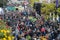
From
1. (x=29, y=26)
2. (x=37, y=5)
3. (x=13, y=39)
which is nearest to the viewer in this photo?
(x=13, y=39)

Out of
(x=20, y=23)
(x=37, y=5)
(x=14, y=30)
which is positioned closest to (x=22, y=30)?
(x=14, y=30)

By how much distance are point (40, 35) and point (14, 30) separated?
56.9 inches

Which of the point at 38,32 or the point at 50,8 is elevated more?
the point at 38,32

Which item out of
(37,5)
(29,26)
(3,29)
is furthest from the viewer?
(37,5)

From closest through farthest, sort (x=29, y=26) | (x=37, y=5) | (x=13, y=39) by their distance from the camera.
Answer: (x=13, y=39) < (x=29, y=26) < (x=37, y=5)

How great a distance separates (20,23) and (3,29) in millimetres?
2460

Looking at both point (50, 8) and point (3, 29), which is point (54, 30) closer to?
point (3, 29)

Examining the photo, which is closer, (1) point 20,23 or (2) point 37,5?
(1) point 20,23

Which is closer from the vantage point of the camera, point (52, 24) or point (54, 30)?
point (54, 30)

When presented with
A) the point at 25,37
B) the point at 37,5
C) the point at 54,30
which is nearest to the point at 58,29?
the point at 54,30

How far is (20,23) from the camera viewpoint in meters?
16.2

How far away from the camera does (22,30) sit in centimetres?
1466

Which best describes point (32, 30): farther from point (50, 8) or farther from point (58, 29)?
point (50, 8)

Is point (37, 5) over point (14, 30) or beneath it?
beneath
